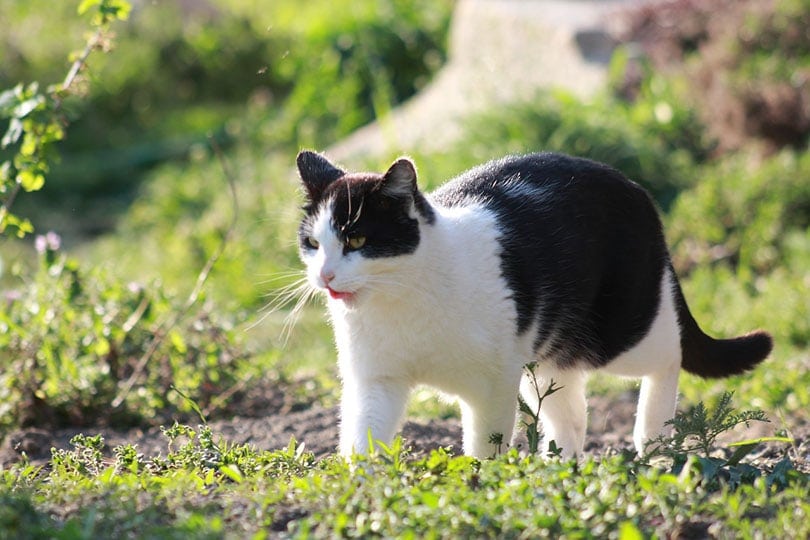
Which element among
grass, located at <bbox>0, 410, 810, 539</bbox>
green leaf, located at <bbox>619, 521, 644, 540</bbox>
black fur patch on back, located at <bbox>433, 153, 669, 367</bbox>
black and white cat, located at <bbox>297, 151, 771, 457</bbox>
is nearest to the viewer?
green leaf, located at <bbox>619, 521, 644, 540</bbox>

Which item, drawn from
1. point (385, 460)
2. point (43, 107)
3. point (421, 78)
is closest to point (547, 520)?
point (385, 460)

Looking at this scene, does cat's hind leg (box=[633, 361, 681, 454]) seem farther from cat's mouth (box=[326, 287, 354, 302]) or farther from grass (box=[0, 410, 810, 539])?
cat's mouth (box=[326, 287, 354, 302])

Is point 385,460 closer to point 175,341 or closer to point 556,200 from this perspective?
point 556,200

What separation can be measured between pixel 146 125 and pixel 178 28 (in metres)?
2.19

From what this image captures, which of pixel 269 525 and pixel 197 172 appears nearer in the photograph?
pixel 269 525

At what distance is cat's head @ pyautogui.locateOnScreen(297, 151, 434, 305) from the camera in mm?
3424

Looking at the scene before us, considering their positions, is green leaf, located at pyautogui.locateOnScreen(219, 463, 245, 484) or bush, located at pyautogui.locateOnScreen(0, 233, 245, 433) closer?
green leaf, located at pyautogui.locateOnScreen(219, 463, 245, 484)

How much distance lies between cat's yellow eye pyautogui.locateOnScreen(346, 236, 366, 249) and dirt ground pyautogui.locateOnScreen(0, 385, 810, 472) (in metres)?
0.97

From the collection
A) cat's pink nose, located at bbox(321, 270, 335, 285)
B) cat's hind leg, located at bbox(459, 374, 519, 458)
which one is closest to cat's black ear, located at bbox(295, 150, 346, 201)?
cat's pink nose, located at bbox(321, 270, 335, 285)

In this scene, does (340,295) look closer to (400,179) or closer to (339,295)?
(339,295)

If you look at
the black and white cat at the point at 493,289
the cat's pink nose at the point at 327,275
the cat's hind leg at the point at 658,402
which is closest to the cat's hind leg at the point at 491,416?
the black and white cat at the point at 493,289

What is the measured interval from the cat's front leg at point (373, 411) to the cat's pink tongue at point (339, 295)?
329mm

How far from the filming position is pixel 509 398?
363 cm

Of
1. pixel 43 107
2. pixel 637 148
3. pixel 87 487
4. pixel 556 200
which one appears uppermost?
pixel 43 107
